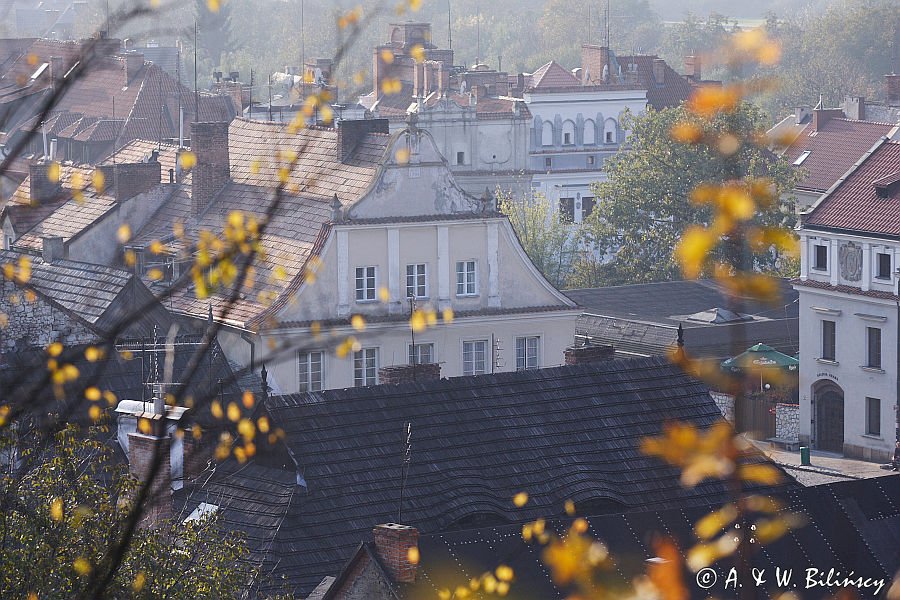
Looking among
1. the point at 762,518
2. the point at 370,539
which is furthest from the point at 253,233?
the point at 762,518

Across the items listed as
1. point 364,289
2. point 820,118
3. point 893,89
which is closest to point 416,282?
point 364,289

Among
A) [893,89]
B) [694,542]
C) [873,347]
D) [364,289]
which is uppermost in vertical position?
[893,89]

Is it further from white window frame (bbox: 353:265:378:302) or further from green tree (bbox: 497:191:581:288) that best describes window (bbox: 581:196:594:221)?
white window frame (bbox: 353:265:378:302)

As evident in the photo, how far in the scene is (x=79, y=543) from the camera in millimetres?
14062

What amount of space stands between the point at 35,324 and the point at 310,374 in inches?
309

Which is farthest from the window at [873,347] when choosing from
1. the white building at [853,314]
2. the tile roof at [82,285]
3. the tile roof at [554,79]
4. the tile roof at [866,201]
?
the tile roof at [554,79]

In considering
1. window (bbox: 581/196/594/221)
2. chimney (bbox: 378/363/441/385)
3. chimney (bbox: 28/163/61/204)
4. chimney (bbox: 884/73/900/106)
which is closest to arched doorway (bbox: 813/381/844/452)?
chimney (bbox: 28/163/61/204)

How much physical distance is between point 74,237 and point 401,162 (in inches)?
297

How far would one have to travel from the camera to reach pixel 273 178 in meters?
39.5

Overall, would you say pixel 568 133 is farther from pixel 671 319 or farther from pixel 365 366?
pixel 365 366

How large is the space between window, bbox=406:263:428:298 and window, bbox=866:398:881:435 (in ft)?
43.8

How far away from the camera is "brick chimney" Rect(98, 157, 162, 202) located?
41281mm

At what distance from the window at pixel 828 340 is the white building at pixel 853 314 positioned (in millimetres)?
24

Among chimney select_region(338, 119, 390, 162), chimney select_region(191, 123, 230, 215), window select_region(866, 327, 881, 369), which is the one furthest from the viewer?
window select_region(866, 327, 881, 369)
